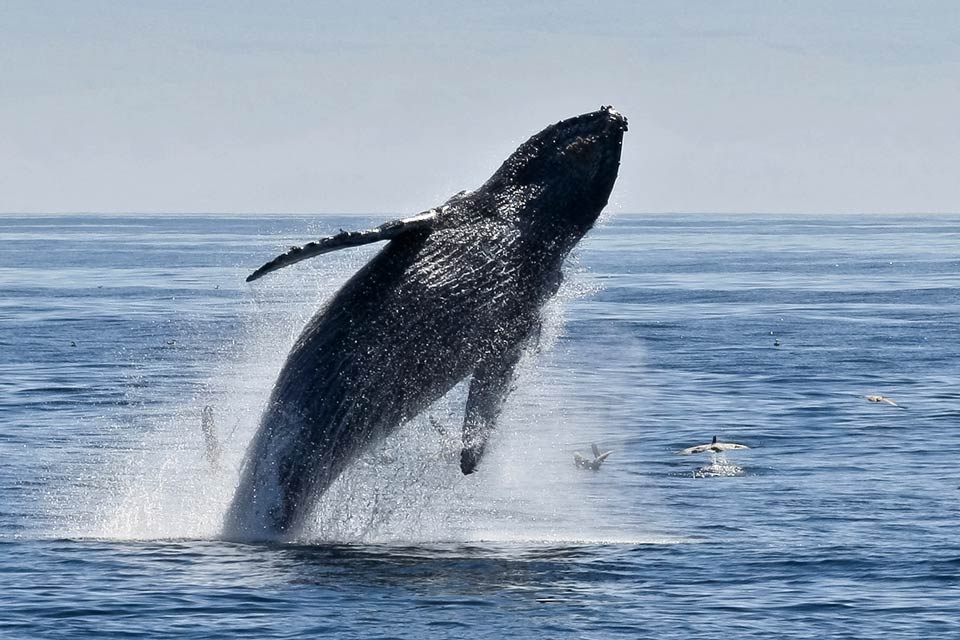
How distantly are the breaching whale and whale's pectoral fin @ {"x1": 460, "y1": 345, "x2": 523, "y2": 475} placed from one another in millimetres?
15

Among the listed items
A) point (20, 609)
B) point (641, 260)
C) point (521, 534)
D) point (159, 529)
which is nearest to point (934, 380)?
point (521, 534)

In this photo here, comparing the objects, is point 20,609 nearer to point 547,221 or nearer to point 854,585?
point 547,221

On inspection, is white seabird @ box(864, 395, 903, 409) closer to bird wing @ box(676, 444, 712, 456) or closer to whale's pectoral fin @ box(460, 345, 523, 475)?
bird wing @ box(676, 444, 712, 456)

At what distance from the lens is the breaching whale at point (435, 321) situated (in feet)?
59.2

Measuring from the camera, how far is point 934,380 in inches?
1596

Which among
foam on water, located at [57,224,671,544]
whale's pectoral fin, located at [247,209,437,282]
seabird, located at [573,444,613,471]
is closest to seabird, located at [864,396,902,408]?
foam on water, located at [57,224,671,544]

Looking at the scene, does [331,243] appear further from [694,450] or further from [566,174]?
[694,450]

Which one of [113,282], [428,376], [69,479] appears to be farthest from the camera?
[113,282]

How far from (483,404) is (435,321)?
3.53 feet

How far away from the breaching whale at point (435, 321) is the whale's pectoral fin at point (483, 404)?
2cm

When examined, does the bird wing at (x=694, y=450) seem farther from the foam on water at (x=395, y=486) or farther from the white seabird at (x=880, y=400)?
the white seabird at (x=880, y=400)

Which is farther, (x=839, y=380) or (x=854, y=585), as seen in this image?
(x=839, y=380)

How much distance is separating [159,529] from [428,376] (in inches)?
189

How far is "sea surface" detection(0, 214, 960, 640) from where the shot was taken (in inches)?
674
